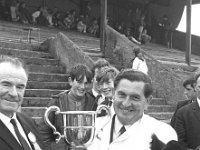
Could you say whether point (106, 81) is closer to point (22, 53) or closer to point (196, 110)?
point (196, 110)

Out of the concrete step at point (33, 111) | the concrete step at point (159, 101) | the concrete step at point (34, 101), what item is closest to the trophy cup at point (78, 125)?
the concrete step at point (33, 111)

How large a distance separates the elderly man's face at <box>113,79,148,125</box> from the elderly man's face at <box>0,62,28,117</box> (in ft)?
2.27

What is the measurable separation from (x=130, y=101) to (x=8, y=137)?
31.0 inches

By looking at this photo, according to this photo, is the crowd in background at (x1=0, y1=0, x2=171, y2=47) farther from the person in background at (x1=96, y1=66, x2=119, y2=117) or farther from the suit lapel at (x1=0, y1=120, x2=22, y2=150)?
the suit lapel at (x1=0, y1=120, x2=22, y2=150)

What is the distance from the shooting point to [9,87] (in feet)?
7.91

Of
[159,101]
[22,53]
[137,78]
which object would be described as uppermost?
[137,78]

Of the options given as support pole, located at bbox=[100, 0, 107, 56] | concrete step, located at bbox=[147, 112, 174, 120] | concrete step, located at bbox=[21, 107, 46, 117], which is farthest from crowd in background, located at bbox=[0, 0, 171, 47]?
concrete step, located at bbox=[21, 107, 46, 117]

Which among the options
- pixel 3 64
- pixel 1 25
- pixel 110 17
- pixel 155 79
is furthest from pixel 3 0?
pixel 3 64

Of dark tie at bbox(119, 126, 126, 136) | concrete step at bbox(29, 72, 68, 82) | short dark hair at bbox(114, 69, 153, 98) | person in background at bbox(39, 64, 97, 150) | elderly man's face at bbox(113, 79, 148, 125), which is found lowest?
concrete step at bbox(29, 72, 68, 82)

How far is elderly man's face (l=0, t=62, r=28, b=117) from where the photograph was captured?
94.2 inches

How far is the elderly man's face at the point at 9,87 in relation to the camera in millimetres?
2393

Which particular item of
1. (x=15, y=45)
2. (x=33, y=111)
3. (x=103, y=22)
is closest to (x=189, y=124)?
(x=33, y=111)

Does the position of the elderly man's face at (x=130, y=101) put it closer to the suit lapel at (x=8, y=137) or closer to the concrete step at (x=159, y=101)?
the suit lapel at (x=8, y=137)

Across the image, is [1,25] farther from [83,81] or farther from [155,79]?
[83,81]
